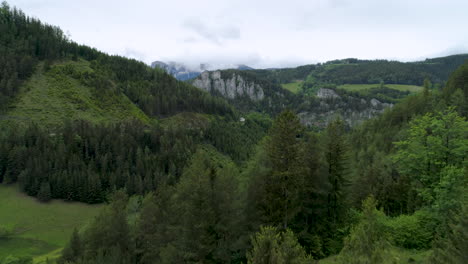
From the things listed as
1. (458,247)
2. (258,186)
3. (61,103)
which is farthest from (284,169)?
(61,103)

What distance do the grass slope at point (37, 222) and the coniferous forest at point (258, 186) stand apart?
2.92m

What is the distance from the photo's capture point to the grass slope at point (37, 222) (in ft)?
190

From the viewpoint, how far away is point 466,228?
46.3 ft

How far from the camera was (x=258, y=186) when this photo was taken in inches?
1091

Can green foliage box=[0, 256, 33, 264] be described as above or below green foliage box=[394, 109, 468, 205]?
below

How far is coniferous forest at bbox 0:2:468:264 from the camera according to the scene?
891 inches

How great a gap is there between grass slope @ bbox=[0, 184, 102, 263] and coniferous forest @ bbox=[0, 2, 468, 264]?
2924 millimetres

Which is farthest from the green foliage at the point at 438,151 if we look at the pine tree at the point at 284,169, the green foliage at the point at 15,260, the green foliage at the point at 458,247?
the green foliage at the point at 15,260

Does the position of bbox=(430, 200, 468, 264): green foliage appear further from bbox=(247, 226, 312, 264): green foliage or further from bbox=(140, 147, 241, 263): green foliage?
bbox=(140, 147, 241, 263): green foliage

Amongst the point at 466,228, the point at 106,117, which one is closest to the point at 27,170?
the point at 106,117

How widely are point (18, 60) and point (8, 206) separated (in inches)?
3802

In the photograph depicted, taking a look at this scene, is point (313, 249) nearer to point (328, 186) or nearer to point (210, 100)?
point (328, 186)

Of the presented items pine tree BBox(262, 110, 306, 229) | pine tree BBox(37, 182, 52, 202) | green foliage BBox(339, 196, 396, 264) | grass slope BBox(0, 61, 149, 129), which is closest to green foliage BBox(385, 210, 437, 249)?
pine tree BBox(262, 110, 306, 229)

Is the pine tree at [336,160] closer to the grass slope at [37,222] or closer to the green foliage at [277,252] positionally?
the green foliage at [277,252]
